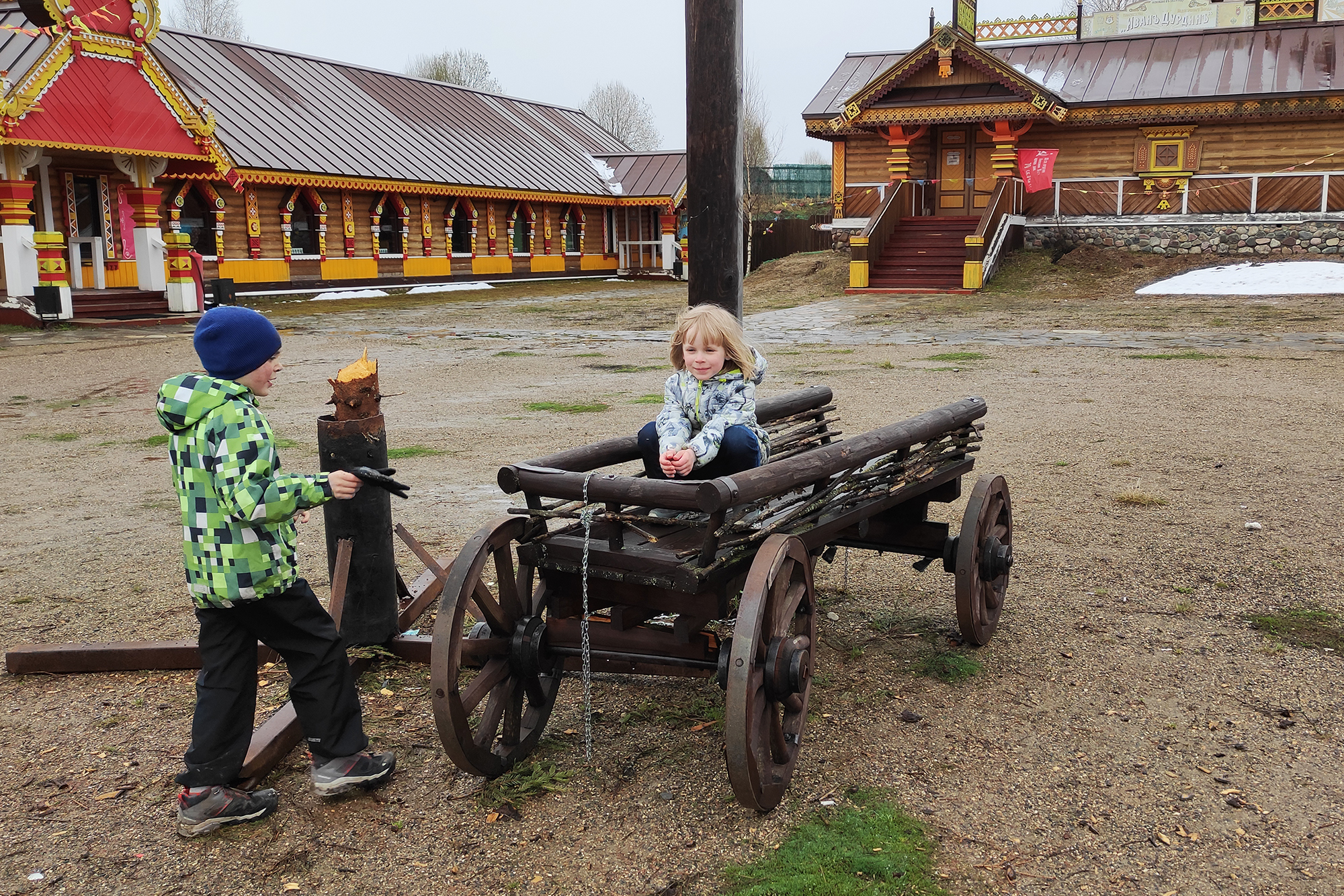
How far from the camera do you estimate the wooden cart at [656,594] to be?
294cm

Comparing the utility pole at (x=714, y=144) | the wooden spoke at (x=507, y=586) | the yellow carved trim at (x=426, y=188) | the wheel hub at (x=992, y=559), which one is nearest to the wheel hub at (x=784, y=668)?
the wooden spoke at (x=507, y=586)

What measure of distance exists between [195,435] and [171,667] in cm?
160

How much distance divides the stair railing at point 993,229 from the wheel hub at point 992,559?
740 inches

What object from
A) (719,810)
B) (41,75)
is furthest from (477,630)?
(41,75)

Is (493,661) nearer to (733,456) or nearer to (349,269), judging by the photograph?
(733,456)

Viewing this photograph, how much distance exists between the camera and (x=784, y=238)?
36.1 m

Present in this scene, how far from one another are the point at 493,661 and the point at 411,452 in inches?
193

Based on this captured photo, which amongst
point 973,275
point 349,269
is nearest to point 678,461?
point 973,275

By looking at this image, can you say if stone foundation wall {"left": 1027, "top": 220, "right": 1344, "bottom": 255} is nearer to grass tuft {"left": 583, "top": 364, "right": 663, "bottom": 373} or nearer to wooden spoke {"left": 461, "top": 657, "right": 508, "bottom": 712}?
grass tuft {"left": 583, "top": 364, "right": 663, "bottom": 373}

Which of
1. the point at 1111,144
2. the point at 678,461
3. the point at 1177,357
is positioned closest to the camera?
the point at 678,461

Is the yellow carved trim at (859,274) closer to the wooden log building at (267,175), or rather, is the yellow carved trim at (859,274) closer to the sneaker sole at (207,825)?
the wooden log building at (267,175)

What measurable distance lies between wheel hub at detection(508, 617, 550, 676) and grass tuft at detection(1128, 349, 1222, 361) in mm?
11209

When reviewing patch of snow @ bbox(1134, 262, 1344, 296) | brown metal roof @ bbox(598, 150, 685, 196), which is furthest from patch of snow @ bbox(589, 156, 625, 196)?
patch of snow @ bbox(1134, 262, 1344, 296)

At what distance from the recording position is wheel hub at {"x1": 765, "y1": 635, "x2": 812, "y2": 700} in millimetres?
2936
